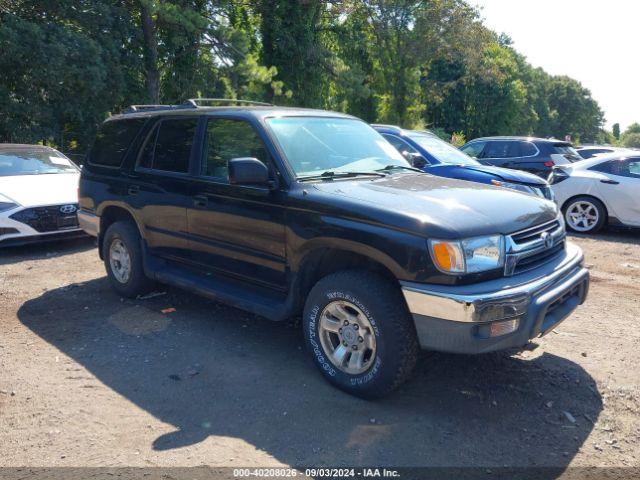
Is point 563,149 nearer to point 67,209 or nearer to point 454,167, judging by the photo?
point 454,167

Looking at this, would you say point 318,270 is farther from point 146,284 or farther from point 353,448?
point 146,284

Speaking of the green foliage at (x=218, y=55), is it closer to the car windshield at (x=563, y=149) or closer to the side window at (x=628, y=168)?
the car windshield at (x=563, y=149)

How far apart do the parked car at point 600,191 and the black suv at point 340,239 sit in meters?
6.27

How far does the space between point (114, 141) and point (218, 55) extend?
50.1ft

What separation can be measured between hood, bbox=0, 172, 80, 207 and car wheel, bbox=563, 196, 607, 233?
27.3ft

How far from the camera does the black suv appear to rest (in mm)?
3428

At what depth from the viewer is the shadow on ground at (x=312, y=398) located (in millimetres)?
3309

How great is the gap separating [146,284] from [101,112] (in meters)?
14.1

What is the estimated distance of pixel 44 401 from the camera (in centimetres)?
390

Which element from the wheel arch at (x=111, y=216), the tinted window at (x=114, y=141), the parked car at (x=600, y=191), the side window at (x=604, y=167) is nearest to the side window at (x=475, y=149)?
the parked car at (x=600, y=191)

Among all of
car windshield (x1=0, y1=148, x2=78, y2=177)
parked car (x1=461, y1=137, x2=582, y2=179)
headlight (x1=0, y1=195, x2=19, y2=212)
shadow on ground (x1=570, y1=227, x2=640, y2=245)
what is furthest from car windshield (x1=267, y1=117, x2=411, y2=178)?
parked car (x1=461, y1=137, x2=582, y2=179)

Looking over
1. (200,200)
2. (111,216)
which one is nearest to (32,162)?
(111,216)

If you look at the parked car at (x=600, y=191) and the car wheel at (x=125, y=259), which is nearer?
the car wheel at (x=125, y=259)

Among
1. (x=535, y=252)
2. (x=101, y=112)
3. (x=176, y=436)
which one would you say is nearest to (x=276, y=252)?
(x=176, y=436)
